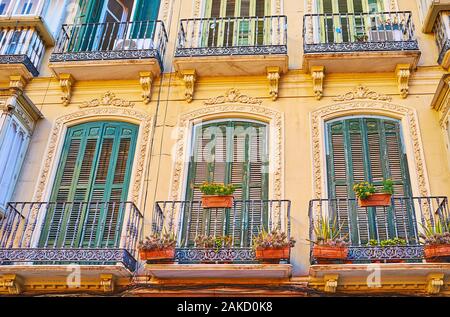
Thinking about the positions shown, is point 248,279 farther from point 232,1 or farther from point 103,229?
point 232,1

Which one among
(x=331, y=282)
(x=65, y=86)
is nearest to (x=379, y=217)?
(x=331, y=282)

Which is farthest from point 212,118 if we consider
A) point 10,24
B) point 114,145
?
point 10,24

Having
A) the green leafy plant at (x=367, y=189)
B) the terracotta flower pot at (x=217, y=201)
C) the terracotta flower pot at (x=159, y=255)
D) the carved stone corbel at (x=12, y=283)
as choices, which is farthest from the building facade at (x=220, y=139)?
the terracotta flower pot at (x=217, y=201)

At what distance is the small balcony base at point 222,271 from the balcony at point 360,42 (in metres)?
3.68

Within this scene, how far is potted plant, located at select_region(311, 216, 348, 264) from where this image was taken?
22.0 ft

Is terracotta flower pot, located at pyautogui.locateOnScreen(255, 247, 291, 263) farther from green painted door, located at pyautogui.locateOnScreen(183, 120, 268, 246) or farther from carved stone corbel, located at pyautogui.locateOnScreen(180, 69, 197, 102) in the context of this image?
carved stone corbel, located at pyautogui.locateOnScreen(180, 69, 197, 102)

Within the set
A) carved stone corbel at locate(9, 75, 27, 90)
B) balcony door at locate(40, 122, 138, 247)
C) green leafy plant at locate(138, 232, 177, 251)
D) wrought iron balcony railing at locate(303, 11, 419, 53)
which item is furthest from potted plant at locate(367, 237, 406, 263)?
carved stone corbel at locate(9, 75, 27, 90)

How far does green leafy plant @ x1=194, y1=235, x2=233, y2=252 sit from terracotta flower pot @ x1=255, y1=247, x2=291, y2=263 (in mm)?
534

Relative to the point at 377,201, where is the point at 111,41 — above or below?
above

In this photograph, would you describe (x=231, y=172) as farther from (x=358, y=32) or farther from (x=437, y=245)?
(x=358, y=32)

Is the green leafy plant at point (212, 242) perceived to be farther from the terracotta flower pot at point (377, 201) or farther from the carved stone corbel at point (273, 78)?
the carved stone corbel at point (273, 78)

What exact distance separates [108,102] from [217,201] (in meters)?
3.08

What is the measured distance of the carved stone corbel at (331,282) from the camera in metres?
6.74

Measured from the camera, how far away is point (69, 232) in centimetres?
796
